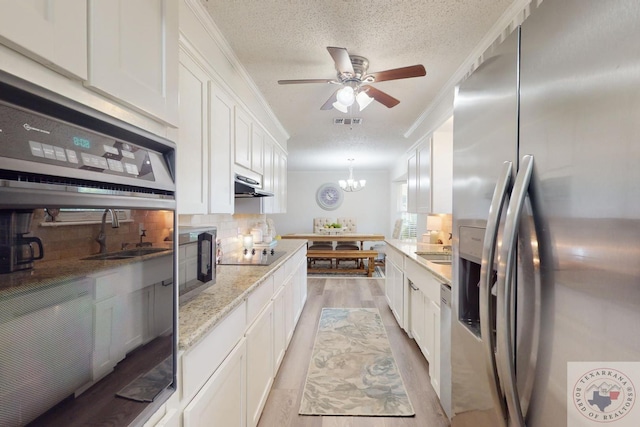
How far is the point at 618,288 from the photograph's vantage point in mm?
502

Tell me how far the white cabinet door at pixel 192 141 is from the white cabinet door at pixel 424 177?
2.48 m

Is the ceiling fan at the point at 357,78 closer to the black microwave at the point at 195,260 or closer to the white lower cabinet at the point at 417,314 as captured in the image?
the black microwave at the point at 195,260

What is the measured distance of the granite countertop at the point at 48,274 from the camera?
Answer: 40cm

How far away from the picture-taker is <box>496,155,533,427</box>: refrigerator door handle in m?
0.71

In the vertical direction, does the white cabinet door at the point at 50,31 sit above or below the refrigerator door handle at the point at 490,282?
above

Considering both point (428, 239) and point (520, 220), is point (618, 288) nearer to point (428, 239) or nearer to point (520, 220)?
point (520, 220)

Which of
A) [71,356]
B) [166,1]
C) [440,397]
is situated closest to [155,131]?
[166,1]

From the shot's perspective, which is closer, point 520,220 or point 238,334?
point 520,220

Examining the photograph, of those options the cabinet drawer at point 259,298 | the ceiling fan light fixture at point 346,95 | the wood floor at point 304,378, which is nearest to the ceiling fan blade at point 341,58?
the ceiling fan light fixture at point 346,95

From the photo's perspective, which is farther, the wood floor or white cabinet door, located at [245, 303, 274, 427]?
the wood floor

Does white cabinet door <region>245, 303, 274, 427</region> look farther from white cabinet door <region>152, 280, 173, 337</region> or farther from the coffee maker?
the coffee maker

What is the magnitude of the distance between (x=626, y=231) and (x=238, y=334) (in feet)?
4.80

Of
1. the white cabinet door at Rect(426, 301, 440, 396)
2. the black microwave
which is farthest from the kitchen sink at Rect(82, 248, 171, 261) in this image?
the white cabinet door at Rect(426, 301, 440, 396)

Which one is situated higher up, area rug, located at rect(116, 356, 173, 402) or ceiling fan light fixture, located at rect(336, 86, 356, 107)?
ceiling fan light fixture, located at rect(336, 86, 356, 107)
